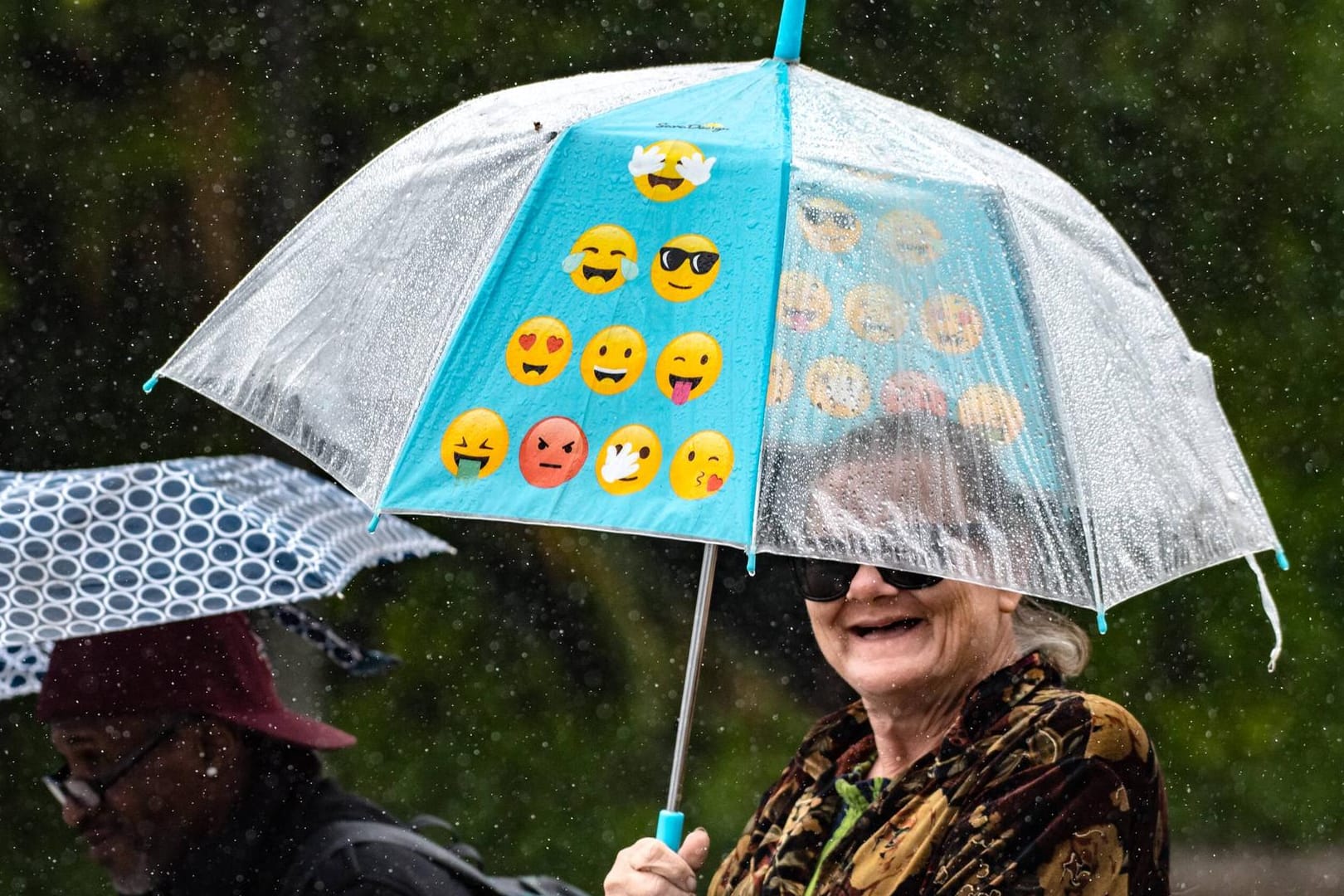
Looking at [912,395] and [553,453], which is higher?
[912,395]

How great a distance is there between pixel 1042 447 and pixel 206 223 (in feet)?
16.9

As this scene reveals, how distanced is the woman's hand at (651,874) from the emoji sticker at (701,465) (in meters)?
0.59

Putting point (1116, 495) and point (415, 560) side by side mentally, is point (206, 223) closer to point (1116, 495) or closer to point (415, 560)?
point (415, 560)

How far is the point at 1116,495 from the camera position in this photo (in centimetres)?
255

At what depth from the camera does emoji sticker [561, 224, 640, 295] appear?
251cm

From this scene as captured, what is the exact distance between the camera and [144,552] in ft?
12.0

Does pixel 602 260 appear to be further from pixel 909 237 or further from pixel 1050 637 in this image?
pixel 1050 637

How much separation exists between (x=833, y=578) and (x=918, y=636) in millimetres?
152

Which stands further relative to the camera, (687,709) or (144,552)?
(144,552)

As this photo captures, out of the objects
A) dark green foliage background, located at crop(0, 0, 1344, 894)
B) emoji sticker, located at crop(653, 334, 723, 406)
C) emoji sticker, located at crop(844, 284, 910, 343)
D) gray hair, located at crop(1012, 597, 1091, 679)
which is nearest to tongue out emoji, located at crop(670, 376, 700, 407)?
emoji sticker, located at crop(653, 334, 723, 406)

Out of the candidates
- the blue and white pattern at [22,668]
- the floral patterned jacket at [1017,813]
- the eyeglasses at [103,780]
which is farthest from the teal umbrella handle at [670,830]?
the blue and white pattern at [22,668]

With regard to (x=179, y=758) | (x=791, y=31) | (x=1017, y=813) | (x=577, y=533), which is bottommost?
(x=577, y=533)

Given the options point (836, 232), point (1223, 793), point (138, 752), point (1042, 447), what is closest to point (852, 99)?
point (836, 232)

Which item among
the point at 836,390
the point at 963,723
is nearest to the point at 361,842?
the point at 963,723
